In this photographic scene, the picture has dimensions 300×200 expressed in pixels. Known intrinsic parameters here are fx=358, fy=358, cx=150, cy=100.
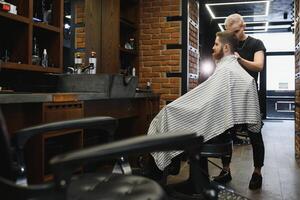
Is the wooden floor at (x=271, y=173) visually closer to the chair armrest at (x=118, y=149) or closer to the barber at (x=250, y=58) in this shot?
the barber at (x=250, y=58)

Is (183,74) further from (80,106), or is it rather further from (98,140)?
(80,106)

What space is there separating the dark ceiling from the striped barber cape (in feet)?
16.6

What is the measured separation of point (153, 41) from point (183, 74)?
603mm

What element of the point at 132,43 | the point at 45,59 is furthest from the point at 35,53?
the point at 132,43

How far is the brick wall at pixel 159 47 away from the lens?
15.4 ft

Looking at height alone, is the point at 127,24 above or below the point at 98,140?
above

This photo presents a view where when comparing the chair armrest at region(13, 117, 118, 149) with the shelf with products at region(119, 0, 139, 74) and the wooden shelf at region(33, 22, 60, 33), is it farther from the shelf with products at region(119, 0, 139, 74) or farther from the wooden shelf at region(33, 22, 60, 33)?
the shelf with products at region(119, 0, 139, 74)

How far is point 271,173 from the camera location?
344 centimetres

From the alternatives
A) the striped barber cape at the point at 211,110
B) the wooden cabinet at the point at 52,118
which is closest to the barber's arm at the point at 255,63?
the striped barber cape at the point at 211,110

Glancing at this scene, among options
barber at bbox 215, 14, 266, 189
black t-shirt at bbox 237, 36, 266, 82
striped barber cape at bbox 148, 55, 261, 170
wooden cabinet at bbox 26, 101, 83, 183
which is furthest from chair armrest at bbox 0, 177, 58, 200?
black t-shirt at bbox 237, 36, 266, 82

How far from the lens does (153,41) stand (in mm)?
4773

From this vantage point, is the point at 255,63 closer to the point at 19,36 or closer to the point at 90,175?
the point at 19,36

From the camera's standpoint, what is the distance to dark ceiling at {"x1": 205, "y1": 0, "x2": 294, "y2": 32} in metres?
7.53

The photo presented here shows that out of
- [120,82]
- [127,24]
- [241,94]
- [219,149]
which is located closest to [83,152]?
[219,149]
